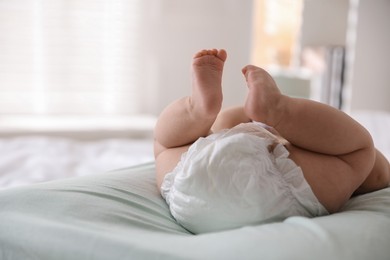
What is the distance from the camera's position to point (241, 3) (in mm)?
2996

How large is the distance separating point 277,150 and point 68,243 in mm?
381

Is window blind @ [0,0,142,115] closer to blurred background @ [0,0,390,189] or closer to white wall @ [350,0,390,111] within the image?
blurred background @ [0,0,390,189]

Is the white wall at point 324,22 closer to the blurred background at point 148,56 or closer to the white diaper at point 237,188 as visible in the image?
the blurred background at point 148,56

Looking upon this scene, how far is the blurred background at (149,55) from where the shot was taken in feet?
8.86

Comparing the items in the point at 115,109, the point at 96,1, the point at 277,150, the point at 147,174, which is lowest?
the point at 115,109

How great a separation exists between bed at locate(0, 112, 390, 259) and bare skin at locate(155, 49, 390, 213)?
6 centimetres

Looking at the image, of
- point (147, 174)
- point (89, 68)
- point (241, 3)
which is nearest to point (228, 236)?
point (147, 174)

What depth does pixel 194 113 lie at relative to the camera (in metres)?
0.87

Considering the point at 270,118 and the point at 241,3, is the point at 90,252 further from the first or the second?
the point at 241,3

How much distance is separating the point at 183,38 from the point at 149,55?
0.23m

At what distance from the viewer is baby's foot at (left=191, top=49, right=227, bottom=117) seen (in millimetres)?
836

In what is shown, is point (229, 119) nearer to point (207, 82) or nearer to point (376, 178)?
point (207, 82)

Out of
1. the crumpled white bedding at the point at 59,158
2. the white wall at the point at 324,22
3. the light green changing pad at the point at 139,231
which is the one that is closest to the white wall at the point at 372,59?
the white wall at the point at 324,22

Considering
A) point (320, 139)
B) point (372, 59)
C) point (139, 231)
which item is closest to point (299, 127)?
point (320, 139)
